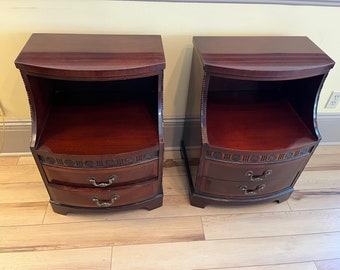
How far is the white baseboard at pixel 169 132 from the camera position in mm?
1332

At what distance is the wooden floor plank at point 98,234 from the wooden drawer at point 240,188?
0.17 meters

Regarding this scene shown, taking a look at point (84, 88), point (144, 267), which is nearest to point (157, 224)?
point (144, 267)

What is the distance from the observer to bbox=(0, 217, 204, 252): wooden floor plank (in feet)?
3.63

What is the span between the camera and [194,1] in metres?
1.03

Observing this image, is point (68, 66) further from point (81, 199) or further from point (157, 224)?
point (157, 224)

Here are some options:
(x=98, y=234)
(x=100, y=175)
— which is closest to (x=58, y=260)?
(x=98, y=234)

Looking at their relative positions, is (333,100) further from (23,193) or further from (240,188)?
(23,193)

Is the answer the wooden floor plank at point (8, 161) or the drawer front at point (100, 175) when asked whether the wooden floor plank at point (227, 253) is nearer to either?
the drawer front at point (100, 175)

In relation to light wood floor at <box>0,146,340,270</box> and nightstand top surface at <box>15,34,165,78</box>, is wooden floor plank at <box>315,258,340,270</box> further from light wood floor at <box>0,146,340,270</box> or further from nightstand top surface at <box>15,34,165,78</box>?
nightstand top surface at <box>15,34,165,78</box>

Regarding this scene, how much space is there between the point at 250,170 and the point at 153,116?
44cm

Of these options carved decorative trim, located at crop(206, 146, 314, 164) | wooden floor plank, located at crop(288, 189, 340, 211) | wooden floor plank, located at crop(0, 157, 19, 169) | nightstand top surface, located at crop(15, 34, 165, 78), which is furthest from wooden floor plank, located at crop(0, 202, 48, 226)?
wooden floor plank, located at crop(288, 189, 340, 211)

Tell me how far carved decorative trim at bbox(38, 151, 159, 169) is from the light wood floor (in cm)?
36

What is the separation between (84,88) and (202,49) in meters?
0.52

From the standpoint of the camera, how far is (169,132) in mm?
1449
